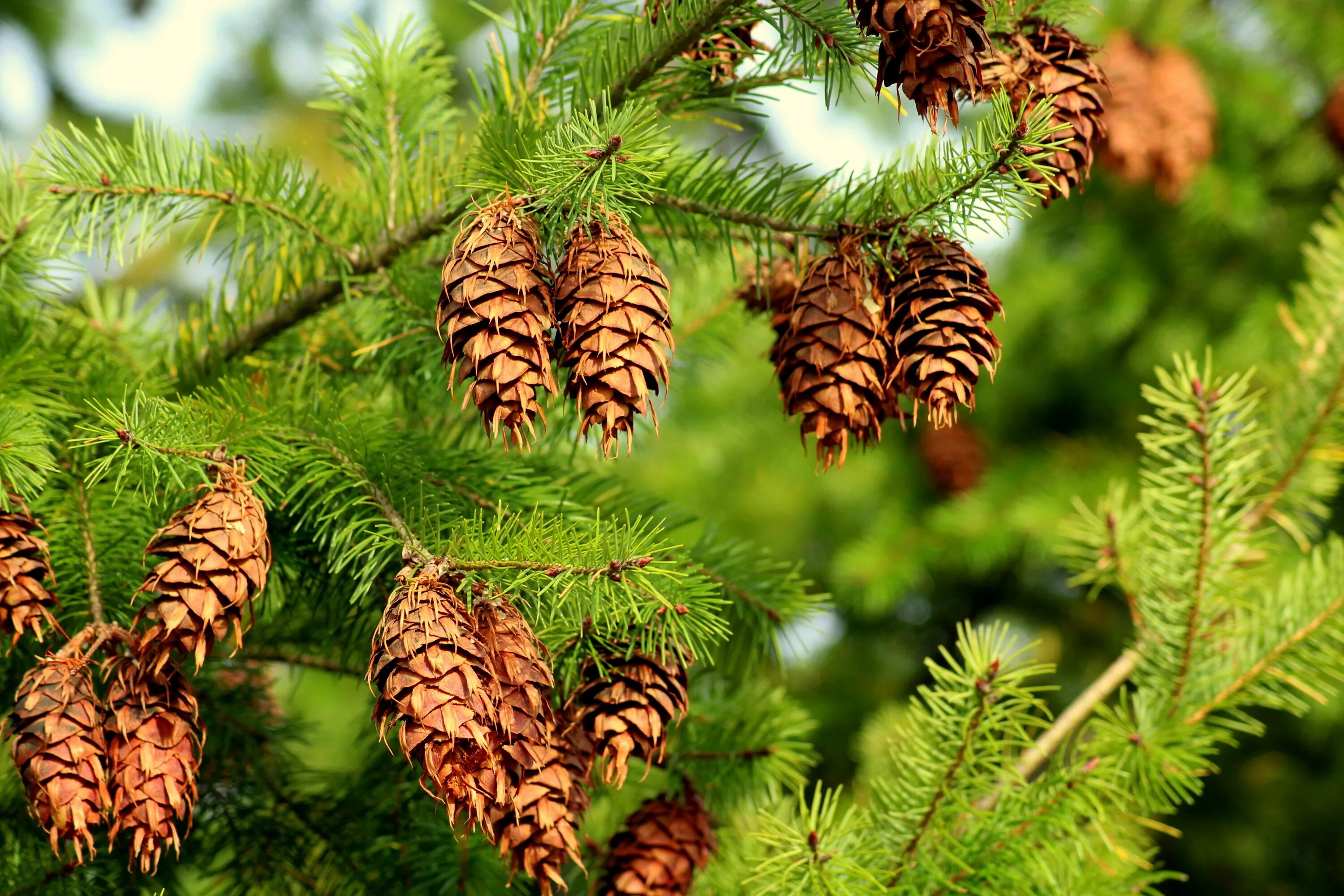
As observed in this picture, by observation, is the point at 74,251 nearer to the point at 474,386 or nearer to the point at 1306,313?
the point at 474,386

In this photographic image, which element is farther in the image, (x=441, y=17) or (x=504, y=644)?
(x=441, y=17)

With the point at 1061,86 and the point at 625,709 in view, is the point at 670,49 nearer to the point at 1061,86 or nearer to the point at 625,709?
the point at 1061,86

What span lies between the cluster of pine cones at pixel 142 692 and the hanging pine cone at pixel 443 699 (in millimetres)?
125

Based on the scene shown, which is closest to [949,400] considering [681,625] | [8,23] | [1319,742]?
[681,625]

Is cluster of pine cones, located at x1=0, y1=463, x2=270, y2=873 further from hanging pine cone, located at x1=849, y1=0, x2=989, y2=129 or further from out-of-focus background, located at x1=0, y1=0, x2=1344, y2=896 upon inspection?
out-of-focus background, located at x1=0, y1=0, x2=1344, y2=896

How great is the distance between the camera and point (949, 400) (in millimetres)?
768

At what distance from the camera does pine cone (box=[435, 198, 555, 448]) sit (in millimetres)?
686

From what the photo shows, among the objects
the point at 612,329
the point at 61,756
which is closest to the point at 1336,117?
the point at 612,329

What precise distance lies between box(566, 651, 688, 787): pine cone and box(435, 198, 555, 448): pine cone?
0.65ft

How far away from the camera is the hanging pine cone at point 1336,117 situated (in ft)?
7.18

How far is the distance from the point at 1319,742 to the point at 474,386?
2689 millimetres

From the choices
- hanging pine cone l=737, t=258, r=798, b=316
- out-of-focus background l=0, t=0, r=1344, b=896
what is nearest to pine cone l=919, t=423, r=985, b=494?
out-of-focus background l=0, t=0, r=1344, b=896

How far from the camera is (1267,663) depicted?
1.08m

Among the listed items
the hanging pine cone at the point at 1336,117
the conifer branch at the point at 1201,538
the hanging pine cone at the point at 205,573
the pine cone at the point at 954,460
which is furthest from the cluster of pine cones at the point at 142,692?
the hanging pine cone at the point at 1336,117
